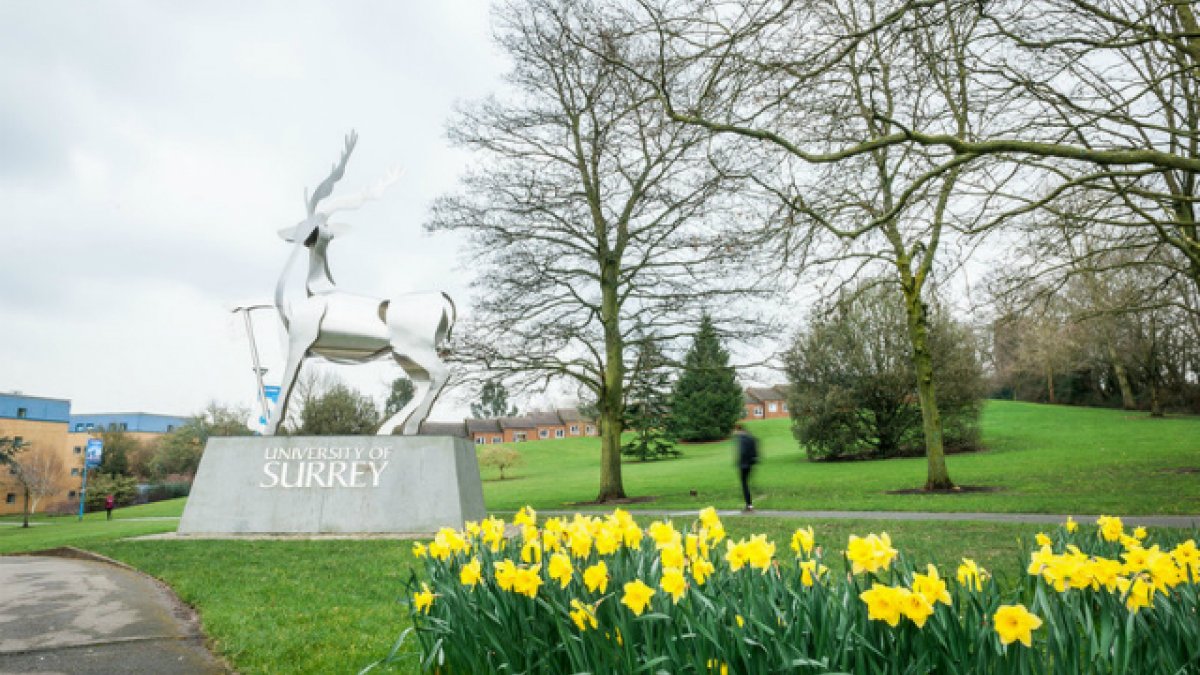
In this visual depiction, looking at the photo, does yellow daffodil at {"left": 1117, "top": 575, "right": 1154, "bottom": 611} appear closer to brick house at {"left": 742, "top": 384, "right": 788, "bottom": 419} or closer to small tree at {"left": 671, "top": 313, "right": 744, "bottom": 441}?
small tree at {"left": 671, "top": 313, "right": 744, "bottom": 441}

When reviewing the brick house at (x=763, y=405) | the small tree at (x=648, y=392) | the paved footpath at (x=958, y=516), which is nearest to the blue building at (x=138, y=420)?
the brick house at (x=763, y=405)

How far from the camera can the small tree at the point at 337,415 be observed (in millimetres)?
48094

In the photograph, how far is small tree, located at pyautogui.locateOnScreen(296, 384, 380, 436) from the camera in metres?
48.1

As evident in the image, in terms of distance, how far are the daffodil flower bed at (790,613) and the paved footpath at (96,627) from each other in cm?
268

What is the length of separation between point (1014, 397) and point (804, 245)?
62.2 meters

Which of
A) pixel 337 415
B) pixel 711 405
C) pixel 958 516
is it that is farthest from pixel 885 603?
pixel 711 405

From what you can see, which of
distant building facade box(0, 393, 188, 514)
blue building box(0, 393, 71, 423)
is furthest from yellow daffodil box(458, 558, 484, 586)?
blue building box(0, 393, 71, 423)

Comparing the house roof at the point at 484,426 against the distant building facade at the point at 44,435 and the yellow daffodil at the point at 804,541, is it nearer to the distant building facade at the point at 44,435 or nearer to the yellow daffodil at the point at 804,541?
the distant building facade at the point at 44,435

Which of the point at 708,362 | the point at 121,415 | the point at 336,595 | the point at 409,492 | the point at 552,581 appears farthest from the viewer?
the point at 121,415

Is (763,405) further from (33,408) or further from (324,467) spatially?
(324,467)

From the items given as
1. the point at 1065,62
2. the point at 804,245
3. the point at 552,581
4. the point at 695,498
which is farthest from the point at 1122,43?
the point at 695,498

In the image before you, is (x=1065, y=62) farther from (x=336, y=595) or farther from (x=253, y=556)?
(x=253, y=556)

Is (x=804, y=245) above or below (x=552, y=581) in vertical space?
above

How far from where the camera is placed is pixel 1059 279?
48.3ft
